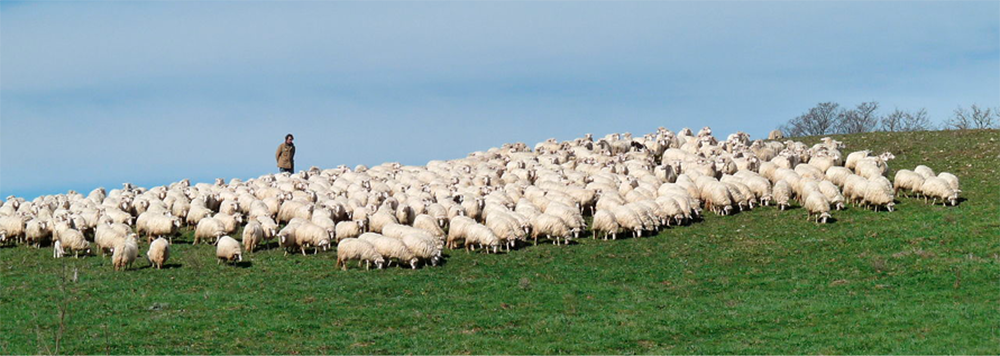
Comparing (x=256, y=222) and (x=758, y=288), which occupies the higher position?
(x=256, y=222)

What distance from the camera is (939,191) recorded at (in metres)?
31.5

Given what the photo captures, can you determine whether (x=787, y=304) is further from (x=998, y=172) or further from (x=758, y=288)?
(x=998, y=172)

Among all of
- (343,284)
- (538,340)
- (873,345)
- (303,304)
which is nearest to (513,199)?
(343,284)

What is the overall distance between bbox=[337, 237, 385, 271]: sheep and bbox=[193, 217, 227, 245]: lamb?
19.2 feet

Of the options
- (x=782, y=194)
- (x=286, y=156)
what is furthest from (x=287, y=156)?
(x=782, y=194)

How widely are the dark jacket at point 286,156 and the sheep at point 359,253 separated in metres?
21.4

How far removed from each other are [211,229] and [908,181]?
75.9 feet

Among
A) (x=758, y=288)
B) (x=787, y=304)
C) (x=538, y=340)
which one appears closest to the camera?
(x=538, y=340)

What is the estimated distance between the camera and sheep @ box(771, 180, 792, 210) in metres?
32.8

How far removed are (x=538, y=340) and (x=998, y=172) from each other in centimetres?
2659

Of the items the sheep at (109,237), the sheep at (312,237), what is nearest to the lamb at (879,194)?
the sheep at (312,237)

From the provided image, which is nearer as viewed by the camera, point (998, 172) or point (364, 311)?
point (364, 311)

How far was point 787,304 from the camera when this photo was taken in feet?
67.0

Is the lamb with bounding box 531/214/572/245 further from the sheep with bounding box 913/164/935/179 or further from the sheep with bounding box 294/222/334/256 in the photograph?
the sheep with bounding box 913/164/935/179
